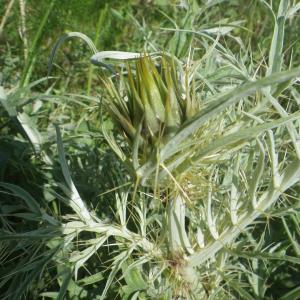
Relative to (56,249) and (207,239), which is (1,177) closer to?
(56,249)

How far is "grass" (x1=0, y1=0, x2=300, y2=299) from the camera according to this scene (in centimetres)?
84

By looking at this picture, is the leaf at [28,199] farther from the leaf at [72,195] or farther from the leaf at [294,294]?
the leaf at [294,294]

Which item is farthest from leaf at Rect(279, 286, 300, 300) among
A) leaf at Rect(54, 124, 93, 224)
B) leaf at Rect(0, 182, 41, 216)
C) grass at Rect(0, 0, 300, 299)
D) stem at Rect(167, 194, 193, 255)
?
leaf at Rect(0, 182, 41, 216)

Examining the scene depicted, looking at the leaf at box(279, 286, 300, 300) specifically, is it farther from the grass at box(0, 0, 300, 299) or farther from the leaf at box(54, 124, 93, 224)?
the leaf at box(54, 124, 93, 224)

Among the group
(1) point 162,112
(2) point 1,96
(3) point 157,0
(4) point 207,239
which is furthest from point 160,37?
(1) point 162,112

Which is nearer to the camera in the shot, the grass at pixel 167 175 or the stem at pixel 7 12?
the grass at pixel 167 175

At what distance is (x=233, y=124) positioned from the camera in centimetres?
97

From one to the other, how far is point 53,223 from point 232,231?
427 millimetres

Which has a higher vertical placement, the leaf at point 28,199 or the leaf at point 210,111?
the leaf at point 210,111

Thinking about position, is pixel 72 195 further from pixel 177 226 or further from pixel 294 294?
pixel 294 294

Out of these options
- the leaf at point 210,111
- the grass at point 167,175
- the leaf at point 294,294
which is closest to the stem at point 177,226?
the grass at point 167,175

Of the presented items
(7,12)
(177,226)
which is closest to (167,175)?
(177,226)

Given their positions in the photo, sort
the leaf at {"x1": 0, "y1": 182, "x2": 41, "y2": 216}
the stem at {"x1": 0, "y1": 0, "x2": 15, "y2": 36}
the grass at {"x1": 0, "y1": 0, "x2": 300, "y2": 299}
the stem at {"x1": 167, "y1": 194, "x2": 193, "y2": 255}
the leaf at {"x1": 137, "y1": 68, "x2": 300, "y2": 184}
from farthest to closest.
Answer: the stem at {"x1": 0, "y1": 0, "x2": 15, "y2": 36}
the leaf at {"x1": 0, "y1": 182, "x2": 41, "y2": 216}
the stem at {"x1": 167, "y1": 194, "x2": 193, "y2": 255}
the grass at {"x1": 0, "y1": 0, "x2": 300, "y2": 299}
the leaf at {"x1": 137, "y1": 68, "x2": 300, "y2": 184}

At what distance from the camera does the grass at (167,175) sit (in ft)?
2.77
